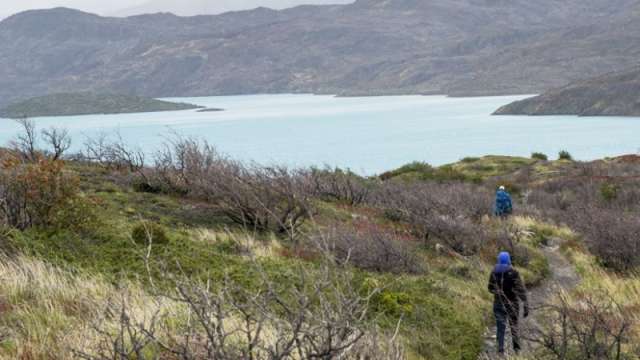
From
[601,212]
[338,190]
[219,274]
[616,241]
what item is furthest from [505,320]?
[338,190]

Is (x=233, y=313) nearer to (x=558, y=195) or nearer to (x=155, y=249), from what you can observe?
(x=155, y=249)

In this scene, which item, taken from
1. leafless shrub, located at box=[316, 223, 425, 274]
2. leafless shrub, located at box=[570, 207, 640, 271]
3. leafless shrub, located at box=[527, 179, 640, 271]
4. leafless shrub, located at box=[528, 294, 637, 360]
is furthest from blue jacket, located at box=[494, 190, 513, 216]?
leafless shrub, located at box=[528, 294, 637, 360]

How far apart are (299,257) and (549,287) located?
20.9ft

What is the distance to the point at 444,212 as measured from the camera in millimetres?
23625

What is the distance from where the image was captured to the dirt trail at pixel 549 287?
413 inches

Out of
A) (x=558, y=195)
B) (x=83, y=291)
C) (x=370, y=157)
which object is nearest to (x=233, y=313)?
(x=83, y=291)

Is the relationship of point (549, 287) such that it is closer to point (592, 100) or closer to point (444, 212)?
point (444, 212)

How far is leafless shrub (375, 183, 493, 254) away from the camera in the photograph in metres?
18.8

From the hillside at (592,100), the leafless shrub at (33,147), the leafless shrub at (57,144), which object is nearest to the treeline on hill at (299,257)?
the leafless shrub at (57,144)

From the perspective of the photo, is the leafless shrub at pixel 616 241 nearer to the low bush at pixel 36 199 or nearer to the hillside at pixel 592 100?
the low bush at pixel 36 199

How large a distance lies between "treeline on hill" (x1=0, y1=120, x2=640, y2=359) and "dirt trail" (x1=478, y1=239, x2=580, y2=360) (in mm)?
297

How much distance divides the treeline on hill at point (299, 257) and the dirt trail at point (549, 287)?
0.97ft

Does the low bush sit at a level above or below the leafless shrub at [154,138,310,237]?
above

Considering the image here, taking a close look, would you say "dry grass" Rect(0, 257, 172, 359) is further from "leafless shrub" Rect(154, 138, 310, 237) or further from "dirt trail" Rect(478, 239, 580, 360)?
"leafless shrub" Rect(154, 138, 310, 237)
